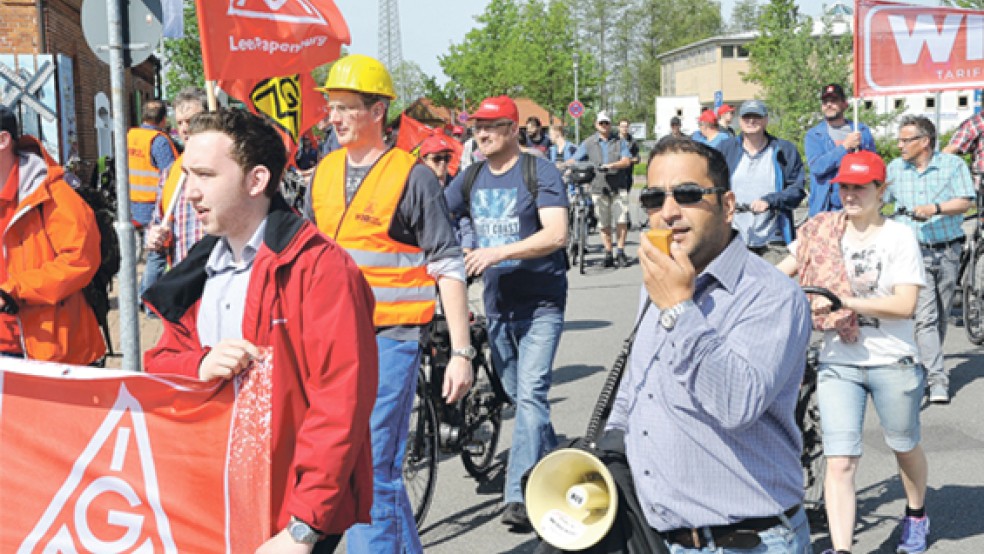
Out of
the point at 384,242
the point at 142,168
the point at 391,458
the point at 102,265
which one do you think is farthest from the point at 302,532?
the point at 142,168

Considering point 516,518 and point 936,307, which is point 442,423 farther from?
point 936,307

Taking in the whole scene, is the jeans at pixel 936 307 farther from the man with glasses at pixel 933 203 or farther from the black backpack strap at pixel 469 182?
the black backpack strap at pixel 469 182

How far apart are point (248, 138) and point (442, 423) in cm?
385

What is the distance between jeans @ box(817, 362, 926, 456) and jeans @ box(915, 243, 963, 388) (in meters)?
3.24

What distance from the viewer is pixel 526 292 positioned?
6473mm

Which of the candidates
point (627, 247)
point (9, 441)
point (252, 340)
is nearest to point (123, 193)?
point (9, 441)

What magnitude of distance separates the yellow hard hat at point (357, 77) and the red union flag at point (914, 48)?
21.3 ft

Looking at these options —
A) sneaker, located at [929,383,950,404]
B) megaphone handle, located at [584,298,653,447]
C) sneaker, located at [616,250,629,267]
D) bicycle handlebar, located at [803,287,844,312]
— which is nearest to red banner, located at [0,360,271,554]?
megaphone handle, located at [584,298,653,447]

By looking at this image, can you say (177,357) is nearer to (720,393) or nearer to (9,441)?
(9,441)

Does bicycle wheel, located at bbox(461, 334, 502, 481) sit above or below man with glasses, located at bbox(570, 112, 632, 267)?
below

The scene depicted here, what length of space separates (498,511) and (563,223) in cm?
162

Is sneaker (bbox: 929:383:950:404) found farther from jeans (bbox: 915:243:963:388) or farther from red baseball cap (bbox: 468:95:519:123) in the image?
red baseball cap (bbox: 468:95:519:123)

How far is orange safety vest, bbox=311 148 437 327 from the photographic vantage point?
491cm

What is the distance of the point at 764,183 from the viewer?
377 inches
